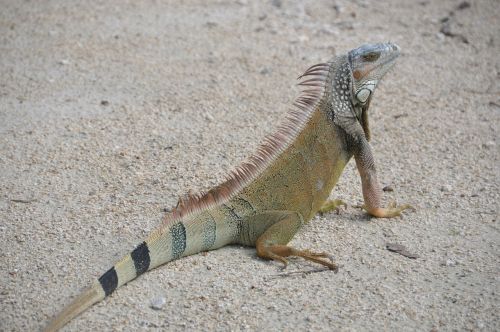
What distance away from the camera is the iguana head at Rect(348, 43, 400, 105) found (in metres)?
5.35

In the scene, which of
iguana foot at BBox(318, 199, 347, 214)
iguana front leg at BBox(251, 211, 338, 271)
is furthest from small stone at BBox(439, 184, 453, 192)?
iguana front leg at BBox(251, 211, 338, 271)

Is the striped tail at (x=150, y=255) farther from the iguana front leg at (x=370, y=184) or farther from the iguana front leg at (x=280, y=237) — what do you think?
the iguana front leg at (x=370, y=184)

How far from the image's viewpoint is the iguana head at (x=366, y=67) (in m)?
5.35

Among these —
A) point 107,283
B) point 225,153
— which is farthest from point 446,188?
point 107,283

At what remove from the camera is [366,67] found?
17.6 ft

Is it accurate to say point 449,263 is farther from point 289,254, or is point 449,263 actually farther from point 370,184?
point 289,254

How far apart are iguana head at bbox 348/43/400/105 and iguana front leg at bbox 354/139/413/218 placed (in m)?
0.38

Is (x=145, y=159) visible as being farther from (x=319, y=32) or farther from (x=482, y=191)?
(x=319, y=32)

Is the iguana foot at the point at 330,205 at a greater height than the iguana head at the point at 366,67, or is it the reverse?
the iguana head at the point at 366,67

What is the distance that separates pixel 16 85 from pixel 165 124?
2079mm

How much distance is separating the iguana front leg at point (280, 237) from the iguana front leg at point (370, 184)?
72cm

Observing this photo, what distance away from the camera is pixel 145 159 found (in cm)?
636

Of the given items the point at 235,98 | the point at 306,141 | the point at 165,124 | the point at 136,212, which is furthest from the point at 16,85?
the point at 306,141

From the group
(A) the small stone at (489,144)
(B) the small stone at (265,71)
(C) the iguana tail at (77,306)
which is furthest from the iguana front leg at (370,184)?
(B) the small stone at (265,71)
